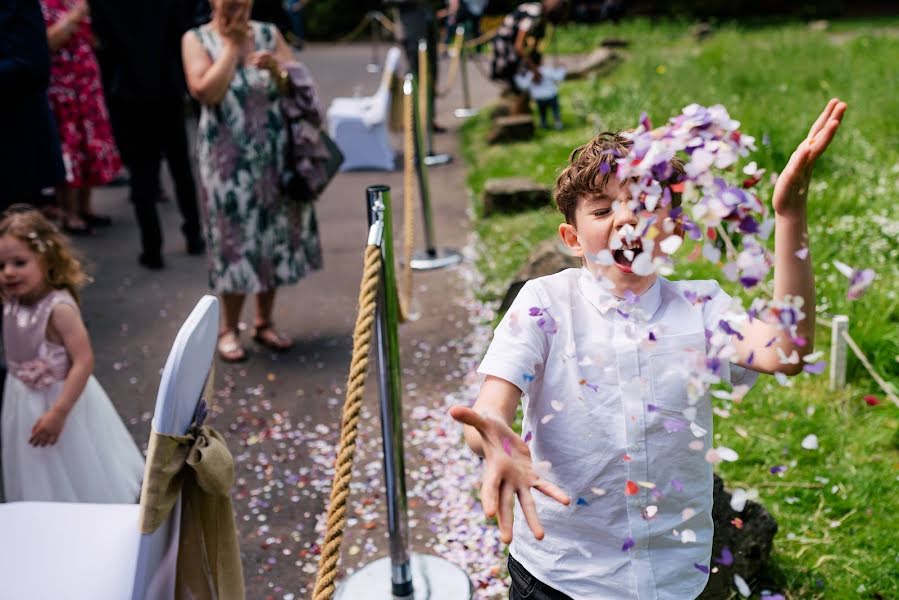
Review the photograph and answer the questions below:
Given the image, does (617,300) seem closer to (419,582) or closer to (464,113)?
(419,582)

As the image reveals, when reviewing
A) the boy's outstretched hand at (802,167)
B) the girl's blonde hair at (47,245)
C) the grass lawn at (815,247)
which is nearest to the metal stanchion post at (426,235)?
the grass lawn at (815,247)

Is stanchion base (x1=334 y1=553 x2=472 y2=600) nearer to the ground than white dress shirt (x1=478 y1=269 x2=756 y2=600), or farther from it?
nearer to the ground

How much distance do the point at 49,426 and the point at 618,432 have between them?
2090 millimetres

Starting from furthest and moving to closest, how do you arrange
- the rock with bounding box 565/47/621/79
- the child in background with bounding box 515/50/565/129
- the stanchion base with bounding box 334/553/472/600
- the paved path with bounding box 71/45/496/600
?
the rock with bounding box 565/47/621/79 → the child in background with bounding box 515/50/565/129 → the paved path with bounding box 71/45/496/600 → the stanchion base with bounding box 334/553/472/600

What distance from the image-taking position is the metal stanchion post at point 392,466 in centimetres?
285

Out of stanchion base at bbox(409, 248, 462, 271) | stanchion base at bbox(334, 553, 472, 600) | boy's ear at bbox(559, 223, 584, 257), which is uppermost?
boy's ear at bbox(559, 223, 584, 257)

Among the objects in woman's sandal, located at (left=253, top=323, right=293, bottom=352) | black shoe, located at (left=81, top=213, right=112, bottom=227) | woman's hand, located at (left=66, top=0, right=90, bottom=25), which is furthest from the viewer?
black shoe, located at (left=81, top=213, right=112, bottom=227)

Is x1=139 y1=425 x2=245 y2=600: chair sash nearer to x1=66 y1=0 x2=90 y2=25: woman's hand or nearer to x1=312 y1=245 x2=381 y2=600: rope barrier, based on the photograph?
x1=312 y1=245 x2=381 y2=600: rope barrier

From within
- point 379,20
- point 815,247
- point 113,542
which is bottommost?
point 379,20

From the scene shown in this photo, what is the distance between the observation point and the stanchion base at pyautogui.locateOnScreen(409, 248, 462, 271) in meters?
6.27

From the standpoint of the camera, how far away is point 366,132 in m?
8.95

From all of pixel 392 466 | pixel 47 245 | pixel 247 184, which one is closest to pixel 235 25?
pixel 247 184

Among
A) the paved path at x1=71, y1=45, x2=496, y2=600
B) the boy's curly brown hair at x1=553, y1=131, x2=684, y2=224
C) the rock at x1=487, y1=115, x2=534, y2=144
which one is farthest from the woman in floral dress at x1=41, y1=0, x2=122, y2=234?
the boy's curly brown hair at x1=553, y1=131, x2=684, y2=224

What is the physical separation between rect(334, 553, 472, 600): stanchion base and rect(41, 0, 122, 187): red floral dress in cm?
473
